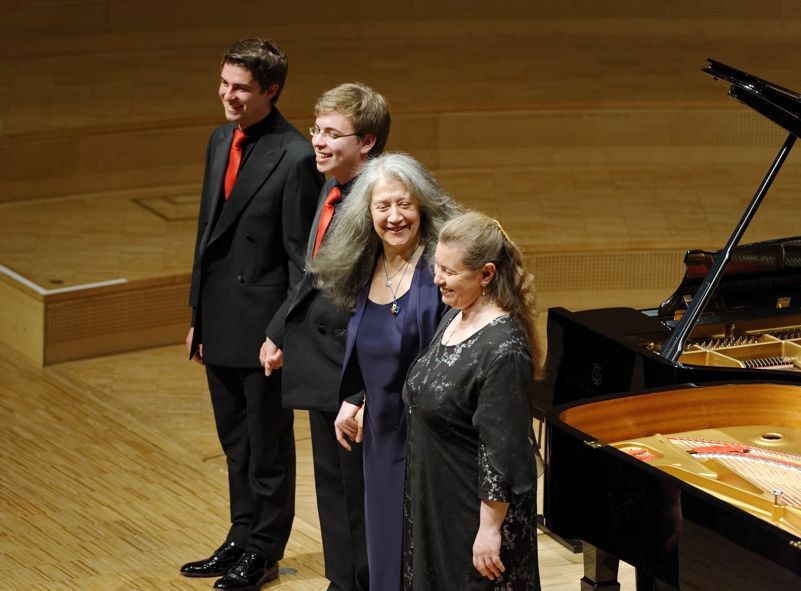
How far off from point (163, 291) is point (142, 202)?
1.01 m

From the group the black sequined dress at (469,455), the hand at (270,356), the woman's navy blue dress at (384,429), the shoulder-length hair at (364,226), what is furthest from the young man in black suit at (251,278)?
the black sequined dress at (469,455)

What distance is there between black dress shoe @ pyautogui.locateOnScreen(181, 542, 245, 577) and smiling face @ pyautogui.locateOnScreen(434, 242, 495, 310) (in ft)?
4.52

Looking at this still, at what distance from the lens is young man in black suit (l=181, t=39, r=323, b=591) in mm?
3377

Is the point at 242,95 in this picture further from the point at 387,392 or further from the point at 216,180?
the point at 387,392

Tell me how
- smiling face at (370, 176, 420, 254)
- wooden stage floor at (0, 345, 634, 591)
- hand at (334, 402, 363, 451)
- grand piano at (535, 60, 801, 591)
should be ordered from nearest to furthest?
grand piano at (535, 60, 801, 591) < smiling face at (370, 176, 420, 254) < hand at (334, 402, 363, 451) < wooden stage floor at (0, 345, 634, 591)

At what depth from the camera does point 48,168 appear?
6480 mm

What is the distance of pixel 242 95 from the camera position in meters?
3.32

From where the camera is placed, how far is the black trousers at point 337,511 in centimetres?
316

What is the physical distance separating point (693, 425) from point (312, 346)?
0.90m

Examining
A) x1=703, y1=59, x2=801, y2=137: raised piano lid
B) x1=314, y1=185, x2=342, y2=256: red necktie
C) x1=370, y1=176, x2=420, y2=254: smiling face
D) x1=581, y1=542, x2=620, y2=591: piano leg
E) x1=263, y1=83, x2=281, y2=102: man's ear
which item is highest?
x1=703, y1=59, x2=801, y2=137: raised piano lid

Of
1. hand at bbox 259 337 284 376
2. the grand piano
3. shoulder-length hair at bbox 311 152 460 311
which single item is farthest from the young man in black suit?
the grand piano

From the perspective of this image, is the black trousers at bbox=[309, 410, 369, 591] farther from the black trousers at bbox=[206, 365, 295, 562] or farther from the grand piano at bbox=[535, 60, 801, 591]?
the grand piano at bbox=[535, 60, 801, 591]

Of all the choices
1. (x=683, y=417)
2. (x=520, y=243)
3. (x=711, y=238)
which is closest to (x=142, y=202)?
(x=520, y=243)

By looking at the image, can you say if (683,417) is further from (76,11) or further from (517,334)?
(76,11)
